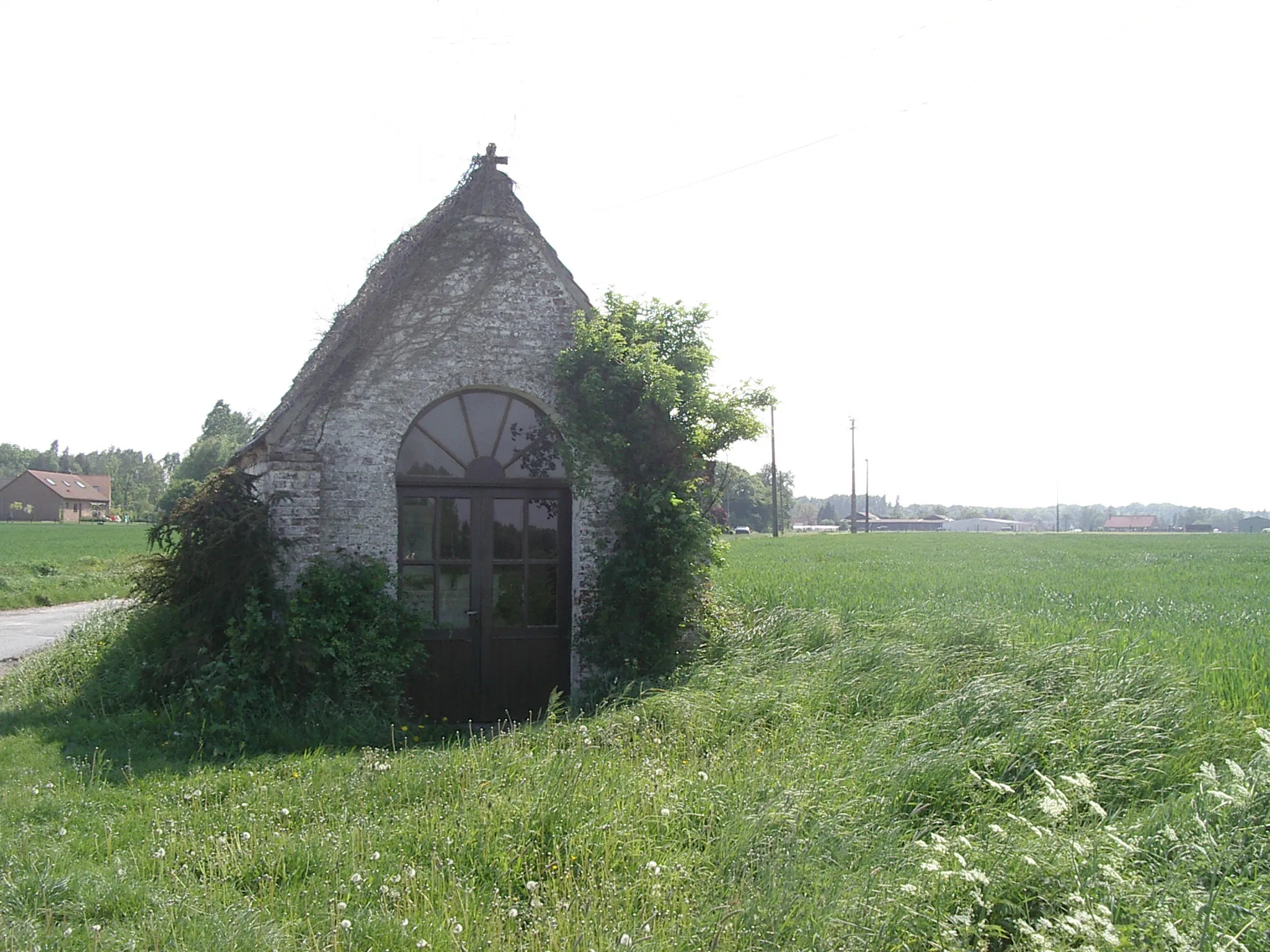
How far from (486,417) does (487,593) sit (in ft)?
6.40

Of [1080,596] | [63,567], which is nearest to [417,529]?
[1080,596]

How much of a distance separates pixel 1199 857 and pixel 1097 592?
12269 millimetres

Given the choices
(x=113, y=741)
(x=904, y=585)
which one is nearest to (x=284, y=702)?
(x=113, y=741)

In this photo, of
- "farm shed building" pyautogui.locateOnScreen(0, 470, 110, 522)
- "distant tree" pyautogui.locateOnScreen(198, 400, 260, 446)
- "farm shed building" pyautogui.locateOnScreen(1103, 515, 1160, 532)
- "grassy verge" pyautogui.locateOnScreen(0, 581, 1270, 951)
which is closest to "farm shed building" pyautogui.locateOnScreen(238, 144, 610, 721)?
"grassy verge" pyautogui.locateOnScreen(0, 581, 1270, 951)

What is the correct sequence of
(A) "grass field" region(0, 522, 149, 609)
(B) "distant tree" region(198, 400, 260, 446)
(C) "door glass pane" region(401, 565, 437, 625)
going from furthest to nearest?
1. (B) "distant tree" region(198, 400, 260, 446)
2. (A) "grass field" region(0, 522, 149, 609)
3. (C) "door glass pane" region(401, 565, 437, 625)

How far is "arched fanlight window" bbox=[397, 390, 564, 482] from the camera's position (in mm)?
10086

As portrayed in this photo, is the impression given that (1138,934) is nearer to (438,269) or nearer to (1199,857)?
(1199,857)

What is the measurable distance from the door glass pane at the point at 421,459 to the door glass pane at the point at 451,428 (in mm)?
92

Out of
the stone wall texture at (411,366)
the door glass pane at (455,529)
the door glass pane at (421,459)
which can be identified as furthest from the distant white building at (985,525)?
the door glass pane at (421,459)

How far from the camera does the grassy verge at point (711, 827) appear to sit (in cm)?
411

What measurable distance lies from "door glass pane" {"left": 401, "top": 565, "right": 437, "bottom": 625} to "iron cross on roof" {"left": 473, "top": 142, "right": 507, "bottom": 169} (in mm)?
4555

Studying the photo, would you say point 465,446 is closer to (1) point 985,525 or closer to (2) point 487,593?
(2) point 487,593

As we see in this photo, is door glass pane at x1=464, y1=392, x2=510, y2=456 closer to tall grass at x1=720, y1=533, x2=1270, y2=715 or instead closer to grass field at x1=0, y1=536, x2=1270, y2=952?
grass field at x1=0, y1=536, x2=1270, y2=952

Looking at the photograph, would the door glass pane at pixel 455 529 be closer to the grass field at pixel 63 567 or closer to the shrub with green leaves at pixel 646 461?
the shrub with green leaves at pixel 646 461
